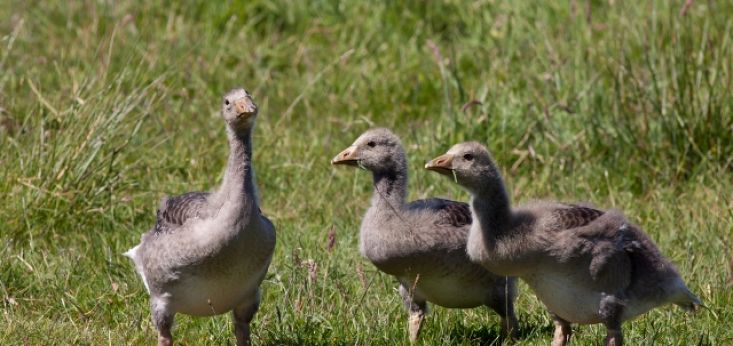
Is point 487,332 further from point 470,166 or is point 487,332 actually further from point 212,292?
point 212,292

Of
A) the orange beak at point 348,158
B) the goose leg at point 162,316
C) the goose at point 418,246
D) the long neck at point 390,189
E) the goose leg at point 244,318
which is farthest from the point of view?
the orange beak at point 348,158

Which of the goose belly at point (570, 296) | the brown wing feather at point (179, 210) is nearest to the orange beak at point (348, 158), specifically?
the brown wing feather at point (179, 210)

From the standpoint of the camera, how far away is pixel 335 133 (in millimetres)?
10266

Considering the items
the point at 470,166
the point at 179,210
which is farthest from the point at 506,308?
the point at 179,210

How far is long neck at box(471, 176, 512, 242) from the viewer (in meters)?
6.22

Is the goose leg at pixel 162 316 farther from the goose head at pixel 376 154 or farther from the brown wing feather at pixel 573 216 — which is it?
the brown wing feather at pixel 573 216

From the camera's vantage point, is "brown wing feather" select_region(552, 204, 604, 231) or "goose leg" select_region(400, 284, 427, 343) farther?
"goose leg" select_region(400, 284, 427, 343)

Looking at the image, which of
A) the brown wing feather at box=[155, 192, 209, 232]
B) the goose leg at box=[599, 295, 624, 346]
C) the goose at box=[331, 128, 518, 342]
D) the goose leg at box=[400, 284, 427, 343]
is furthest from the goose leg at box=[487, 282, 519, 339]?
the brown wing feather at box=[155, 192, 209, 232]

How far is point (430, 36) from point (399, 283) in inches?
185

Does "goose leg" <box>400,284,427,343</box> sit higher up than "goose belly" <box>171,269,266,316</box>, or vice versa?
"goose belly" <box>171,269,266,316</box>

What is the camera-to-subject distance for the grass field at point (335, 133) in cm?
720

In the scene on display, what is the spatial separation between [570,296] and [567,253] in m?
0.21

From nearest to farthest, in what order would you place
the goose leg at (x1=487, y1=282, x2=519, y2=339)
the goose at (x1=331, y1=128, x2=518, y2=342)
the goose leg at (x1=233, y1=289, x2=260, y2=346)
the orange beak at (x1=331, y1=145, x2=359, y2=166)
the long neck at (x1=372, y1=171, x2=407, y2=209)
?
the goose leg at (x1=233, y1=289, x2=260, y2=346) → the goose at (x1=331, y1=128, x2=518, y2=342) → the goose leg at (x1=487, y1=282, x2=519, y2=339) → the long neck at (x1=372, y1=171, x2=407, y2=209) → the orange beak at (x1=331, y1=145, x2=359, y2=166)

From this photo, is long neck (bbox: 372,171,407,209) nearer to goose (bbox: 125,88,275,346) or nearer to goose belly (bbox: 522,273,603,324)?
goose (bbox: 125,88,275,346)
